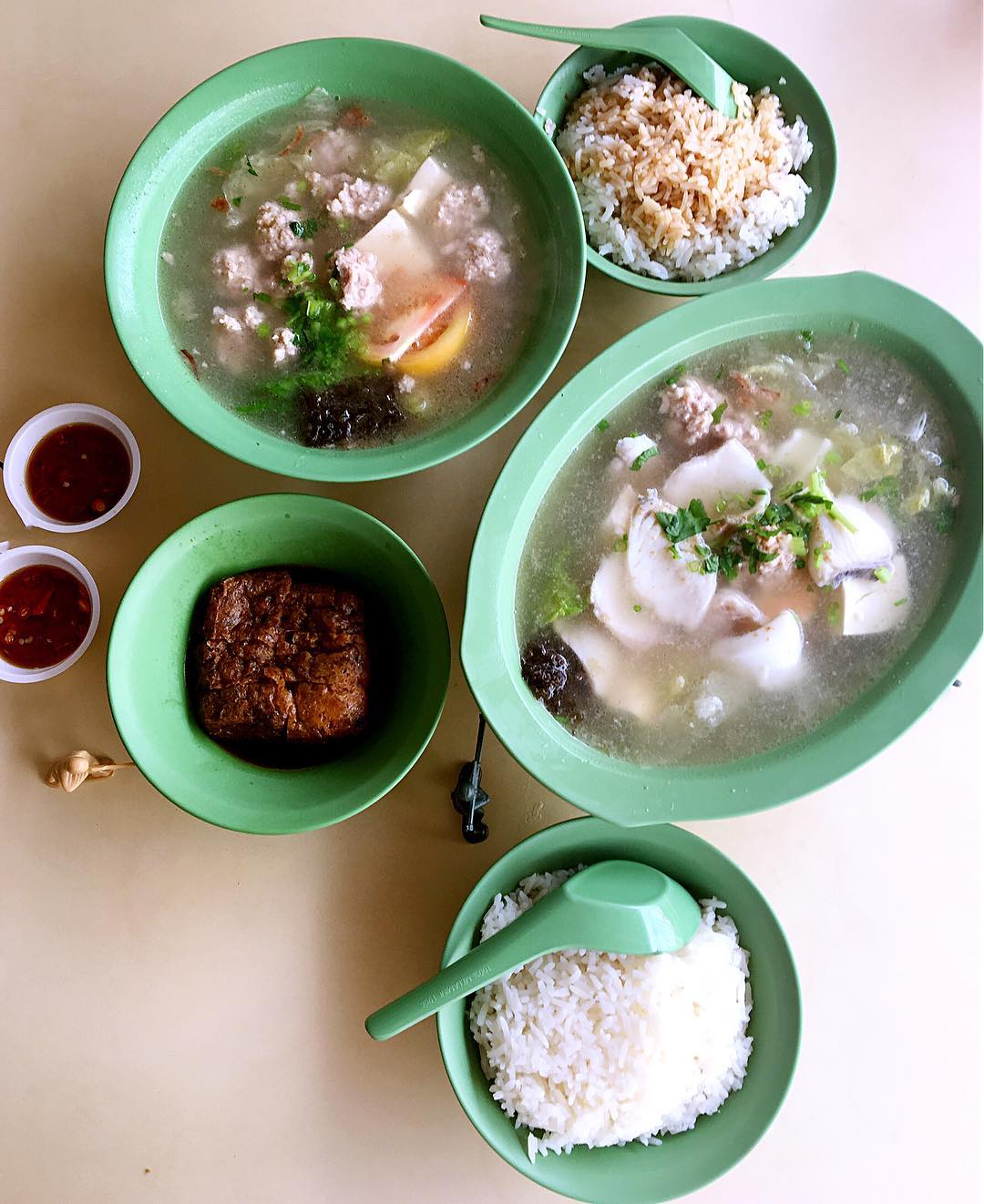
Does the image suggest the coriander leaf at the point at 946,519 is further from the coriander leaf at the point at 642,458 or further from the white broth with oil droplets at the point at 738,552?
the coriander leaf at the point at 642,458

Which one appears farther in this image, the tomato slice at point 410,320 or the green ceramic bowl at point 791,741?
the tomato slice at point 410,320

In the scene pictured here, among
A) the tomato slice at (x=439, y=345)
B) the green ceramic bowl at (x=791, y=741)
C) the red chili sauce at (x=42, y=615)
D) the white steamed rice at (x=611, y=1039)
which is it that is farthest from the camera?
the red chili sauce at (x=42, y=615)

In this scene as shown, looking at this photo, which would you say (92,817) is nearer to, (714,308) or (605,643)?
(605,643)

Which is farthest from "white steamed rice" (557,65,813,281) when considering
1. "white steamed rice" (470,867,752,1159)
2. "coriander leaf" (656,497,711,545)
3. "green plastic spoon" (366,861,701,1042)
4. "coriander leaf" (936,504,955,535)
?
"white steamed rice" (470,867,752,1159)

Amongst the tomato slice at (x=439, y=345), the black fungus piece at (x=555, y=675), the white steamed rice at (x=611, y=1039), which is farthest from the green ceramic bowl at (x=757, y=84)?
the white steamed rice at (x=611, y=1039)

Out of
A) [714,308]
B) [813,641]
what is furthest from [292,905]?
[714,308]

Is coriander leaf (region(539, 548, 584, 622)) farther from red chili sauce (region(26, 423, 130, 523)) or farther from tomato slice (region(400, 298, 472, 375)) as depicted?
red chili sauce (region(26, 423, 130, 523))

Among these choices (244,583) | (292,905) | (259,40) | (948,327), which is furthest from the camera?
(259,40)
